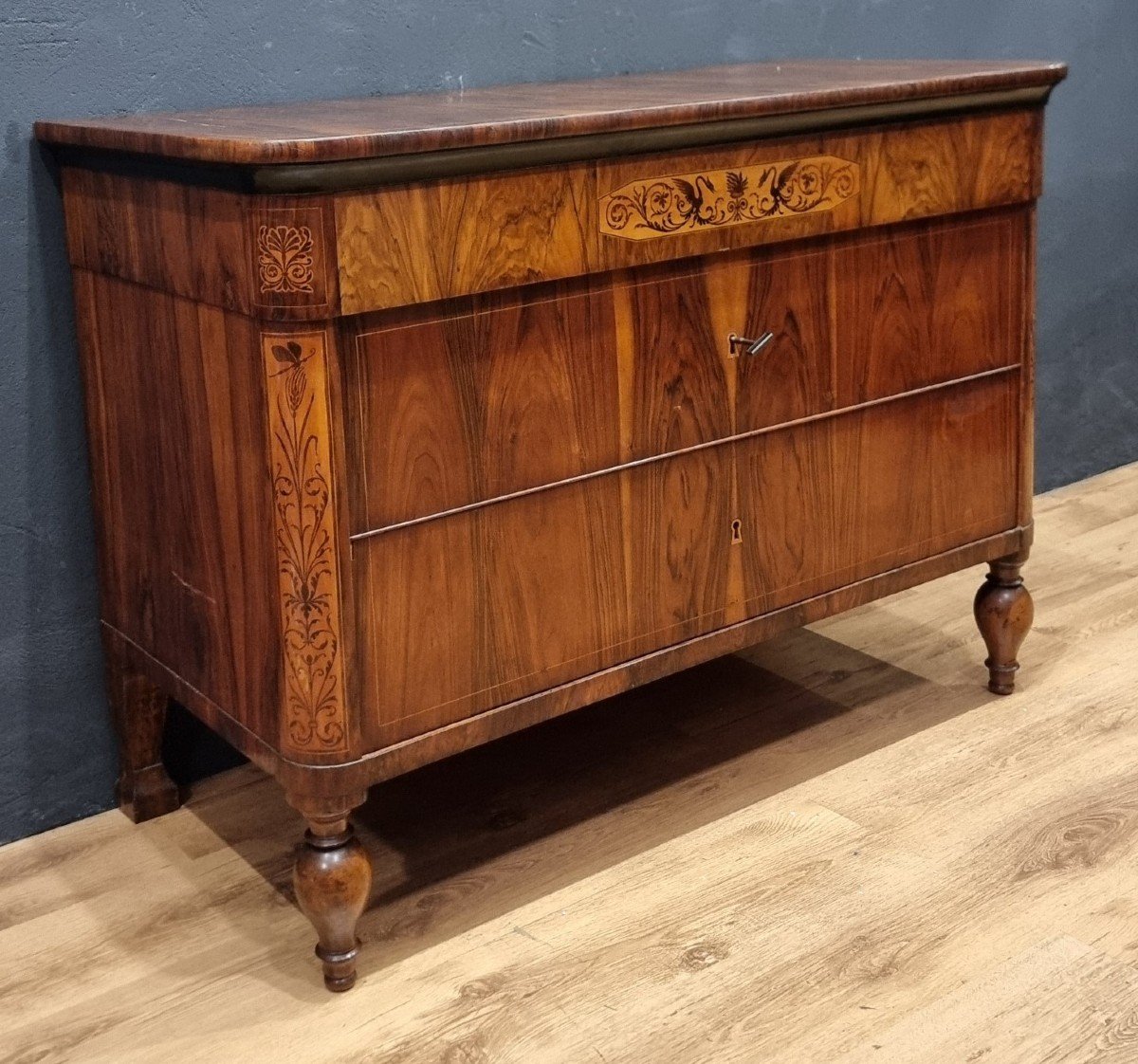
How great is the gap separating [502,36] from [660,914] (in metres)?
1.16

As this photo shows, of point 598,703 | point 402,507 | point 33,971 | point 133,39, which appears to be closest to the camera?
point 402,507

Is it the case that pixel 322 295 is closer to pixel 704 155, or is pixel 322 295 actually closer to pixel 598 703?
pixel 704 155

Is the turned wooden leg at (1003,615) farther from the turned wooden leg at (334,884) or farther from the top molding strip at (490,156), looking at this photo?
the turned wooden leg at (334,884)

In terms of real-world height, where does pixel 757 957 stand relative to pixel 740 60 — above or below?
below

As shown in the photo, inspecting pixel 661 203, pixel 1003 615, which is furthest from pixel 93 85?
pixel 1003 615

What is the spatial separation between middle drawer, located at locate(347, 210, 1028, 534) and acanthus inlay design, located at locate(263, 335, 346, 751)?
0.13 feet

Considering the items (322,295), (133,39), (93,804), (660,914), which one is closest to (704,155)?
(322,295)

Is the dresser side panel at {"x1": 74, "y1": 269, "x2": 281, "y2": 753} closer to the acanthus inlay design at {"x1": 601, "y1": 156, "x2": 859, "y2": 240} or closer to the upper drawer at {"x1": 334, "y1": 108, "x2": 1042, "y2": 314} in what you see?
the upper drawer at {"x1": 334, "y1": 108, "x2": 1042, "y2": 314}

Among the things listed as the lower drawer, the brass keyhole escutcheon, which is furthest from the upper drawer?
the lower drawer

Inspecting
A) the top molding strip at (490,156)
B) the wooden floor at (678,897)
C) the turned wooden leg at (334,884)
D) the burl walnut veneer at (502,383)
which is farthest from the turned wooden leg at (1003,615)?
the turned wooden leg at (334,884)

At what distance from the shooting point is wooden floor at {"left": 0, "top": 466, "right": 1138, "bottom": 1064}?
5.36 ft

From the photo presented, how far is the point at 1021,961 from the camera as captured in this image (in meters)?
1.71

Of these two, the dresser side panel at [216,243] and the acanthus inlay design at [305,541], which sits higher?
the dresser side panel at [216,243]

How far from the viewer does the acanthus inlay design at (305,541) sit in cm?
155
